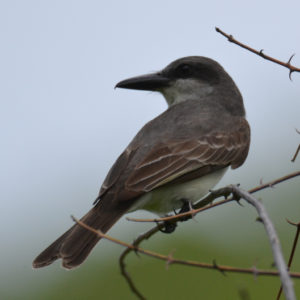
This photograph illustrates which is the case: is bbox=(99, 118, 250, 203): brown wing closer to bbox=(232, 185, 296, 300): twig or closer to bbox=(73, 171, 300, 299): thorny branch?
bbox=(73, 171, 300, 299): thorny branch

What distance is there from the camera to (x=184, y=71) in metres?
6.31

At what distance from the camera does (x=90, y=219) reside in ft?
16.3

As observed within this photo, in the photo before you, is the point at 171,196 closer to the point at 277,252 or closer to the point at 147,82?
the point at 147,82

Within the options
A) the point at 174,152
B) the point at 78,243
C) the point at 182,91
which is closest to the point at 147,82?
the point at 182,91

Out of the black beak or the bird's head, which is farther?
the bird's head

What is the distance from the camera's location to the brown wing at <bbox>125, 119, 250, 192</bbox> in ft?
16.2

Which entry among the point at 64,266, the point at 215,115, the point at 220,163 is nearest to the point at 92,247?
the point at 64,266

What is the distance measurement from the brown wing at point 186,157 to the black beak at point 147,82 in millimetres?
590

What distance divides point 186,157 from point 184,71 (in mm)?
1311

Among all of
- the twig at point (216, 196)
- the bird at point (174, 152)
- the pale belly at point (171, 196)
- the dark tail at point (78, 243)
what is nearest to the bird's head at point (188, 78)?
the bird at point (174, 152)

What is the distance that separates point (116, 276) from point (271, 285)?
2.25 m

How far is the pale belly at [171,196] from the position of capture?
500 cm

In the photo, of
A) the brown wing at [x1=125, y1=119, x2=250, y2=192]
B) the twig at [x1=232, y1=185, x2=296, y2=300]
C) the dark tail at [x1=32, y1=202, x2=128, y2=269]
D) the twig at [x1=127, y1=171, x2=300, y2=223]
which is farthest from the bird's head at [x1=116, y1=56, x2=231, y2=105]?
the twig at [x1=232, y1=185, x2=296, y2=300]

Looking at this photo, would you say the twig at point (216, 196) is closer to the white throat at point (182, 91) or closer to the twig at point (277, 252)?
the twig at point (277, 252)
